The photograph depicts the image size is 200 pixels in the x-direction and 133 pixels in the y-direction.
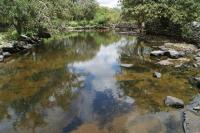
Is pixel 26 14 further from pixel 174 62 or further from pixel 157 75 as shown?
pixel 157 75

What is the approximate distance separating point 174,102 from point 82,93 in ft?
14.4

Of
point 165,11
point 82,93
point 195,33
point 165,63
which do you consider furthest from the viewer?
point 165,11

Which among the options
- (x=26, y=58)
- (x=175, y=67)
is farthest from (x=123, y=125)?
(x=26, y=58)

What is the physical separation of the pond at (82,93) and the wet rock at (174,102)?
276 millimetres

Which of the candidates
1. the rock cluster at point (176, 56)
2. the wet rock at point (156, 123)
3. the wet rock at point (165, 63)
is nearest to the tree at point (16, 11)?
the rock cluster at point (176, 56)

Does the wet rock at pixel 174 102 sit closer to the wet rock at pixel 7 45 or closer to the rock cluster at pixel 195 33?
the rock cluster at pixel 195 33

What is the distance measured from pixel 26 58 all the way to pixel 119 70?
897 cm

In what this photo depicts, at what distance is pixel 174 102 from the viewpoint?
12.0 metres

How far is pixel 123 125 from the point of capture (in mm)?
10273

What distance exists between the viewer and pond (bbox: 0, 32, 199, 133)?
10616 mm

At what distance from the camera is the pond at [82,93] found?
10616mm

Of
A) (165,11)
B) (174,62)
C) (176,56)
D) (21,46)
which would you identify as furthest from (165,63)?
(165,11)

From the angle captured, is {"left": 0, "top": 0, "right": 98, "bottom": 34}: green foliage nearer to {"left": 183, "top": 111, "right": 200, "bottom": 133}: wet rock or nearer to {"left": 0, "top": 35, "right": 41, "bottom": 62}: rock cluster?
{"left": 0, "top": 35, "right": 41, "bottom": 62}: rock cluster

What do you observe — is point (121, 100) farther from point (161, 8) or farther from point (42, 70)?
point (161, 8)
